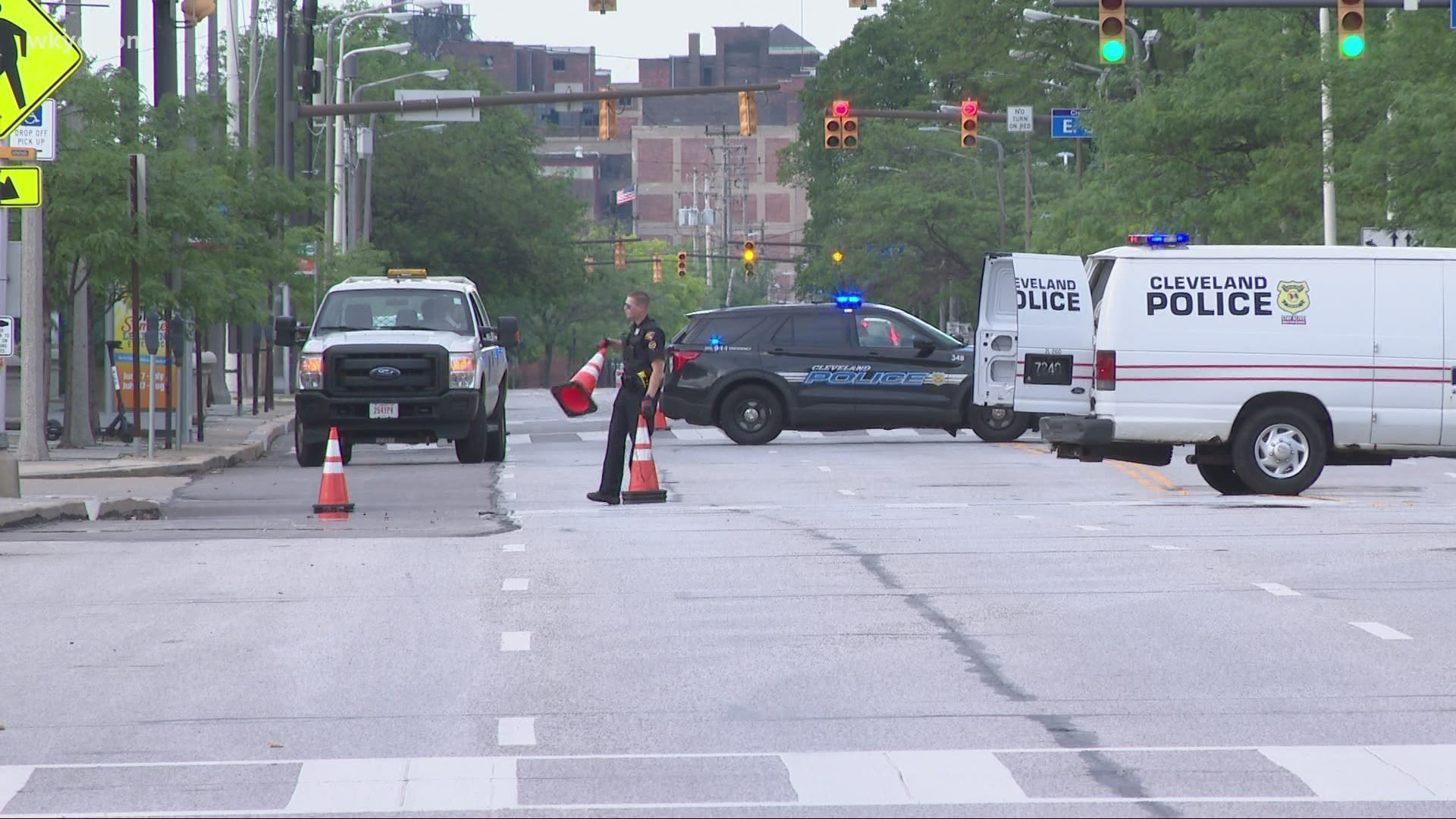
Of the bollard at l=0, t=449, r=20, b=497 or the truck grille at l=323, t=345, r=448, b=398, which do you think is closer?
the bollard at l=0, t=449, r=20, b=497

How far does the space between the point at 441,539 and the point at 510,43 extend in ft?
526

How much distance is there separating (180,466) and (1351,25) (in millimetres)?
13463

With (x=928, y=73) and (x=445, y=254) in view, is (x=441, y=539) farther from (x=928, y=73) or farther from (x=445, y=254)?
(x=928, y=73)

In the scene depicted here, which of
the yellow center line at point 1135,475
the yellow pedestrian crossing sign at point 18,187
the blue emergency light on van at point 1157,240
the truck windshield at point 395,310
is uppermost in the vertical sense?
the yellow pedestrian crossing sign at point 18,187

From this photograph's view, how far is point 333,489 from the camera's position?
60.3 feet

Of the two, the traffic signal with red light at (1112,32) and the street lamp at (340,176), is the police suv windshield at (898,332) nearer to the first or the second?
the traffic signal with red light at (1112,32)

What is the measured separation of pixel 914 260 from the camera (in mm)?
82562

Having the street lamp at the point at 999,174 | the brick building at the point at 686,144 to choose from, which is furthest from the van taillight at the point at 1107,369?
the brick building at the point at 686,144

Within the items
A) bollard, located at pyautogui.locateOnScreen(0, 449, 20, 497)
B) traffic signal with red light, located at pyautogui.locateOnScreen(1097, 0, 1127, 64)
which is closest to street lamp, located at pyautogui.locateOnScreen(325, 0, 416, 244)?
traffic signal with red light, located at pyautogui.locateOnScreen(1097, 0, 1127, 64)

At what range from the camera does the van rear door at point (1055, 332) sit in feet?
63.8

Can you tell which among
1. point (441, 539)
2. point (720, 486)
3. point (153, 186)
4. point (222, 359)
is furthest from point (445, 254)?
point (441, 539)

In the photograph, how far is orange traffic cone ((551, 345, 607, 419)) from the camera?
61.6 feet

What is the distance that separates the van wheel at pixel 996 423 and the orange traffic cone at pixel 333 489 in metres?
12.4

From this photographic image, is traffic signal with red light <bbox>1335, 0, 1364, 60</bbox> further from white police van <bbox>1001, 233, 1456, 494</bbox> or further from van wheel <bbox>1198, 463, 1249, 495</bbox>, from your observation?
van wheel <bbox>1198, 463, 1249, 495</bbox>
